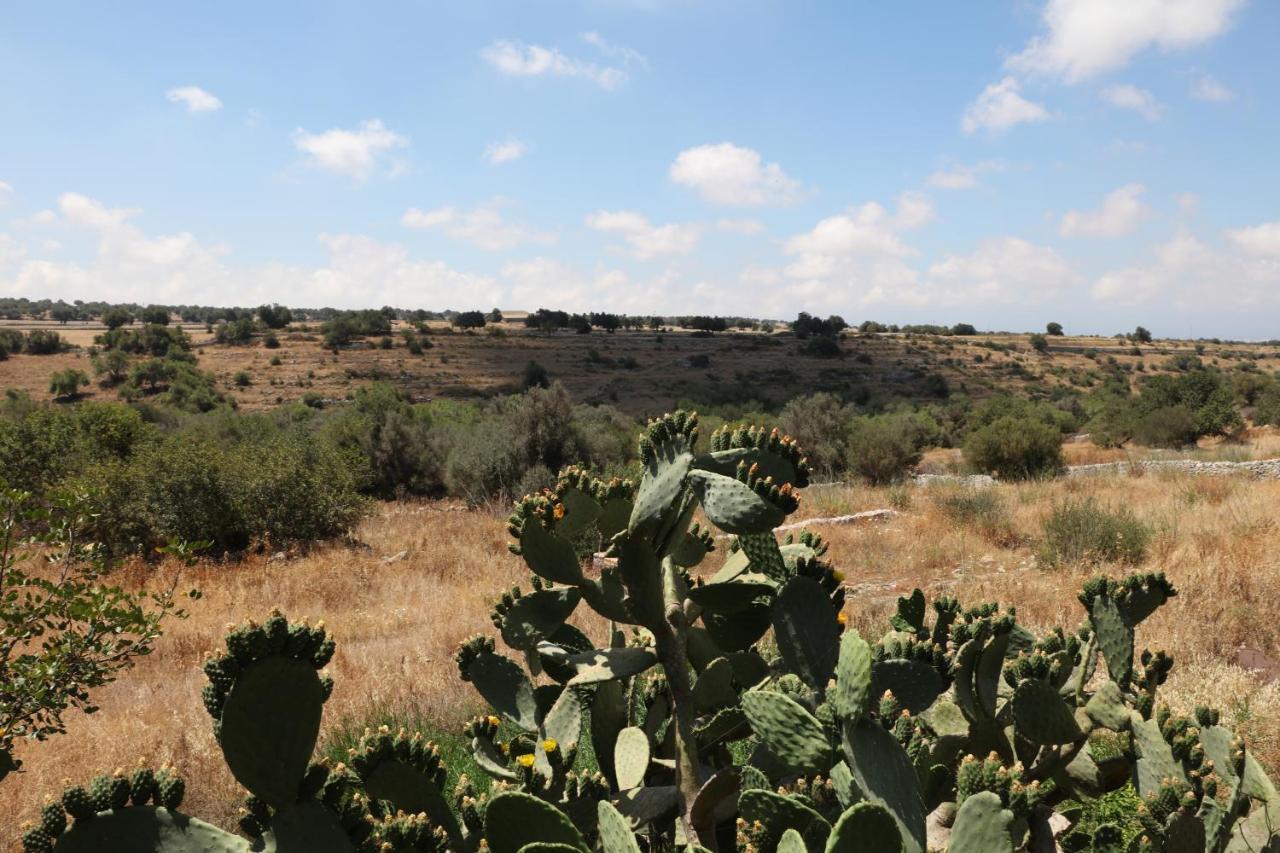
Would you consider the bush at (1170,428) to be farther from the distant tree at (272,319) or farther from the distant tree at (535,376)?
the distant tree at (272,319)

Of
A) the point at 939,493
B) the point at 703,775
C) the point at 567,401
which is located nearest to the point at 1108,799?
the point at 703,775

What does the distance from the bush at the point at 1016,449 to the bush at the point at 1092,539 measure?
898 centimetres

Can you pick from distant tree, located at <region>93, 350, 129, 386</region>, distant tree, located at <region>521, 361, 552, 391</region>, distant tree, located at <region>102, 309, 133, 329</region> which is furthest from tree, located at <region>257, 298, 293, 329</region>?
distant tree, located at <region>521, 361, 552, 391</region>

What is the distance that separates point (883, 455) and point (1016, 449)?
3.09m

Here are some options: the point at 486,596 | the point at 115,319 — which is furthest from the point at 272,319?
the point at 486,596

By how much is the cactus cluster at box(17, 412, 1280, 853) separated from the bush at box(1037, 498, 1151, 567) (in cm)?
726

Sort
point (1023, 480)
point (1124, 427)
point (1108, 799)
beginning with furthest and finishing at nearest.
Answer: point (1124, 427) < point (1023, 480) < point (1108, 799)

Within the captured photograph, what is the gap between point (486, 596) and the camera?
8.57 meters

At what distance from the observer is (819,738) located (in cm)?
140

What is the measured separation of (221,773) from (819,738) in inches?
171

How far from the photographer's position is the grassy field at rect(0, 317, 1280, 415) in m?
45.4

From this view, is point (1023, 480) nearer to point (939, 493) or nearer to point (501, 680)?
point (939, 493)

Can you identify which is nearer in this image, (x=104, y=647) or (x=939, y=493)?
(x=104, y=647)

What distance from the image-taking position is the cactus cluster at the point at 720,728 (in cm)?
119
